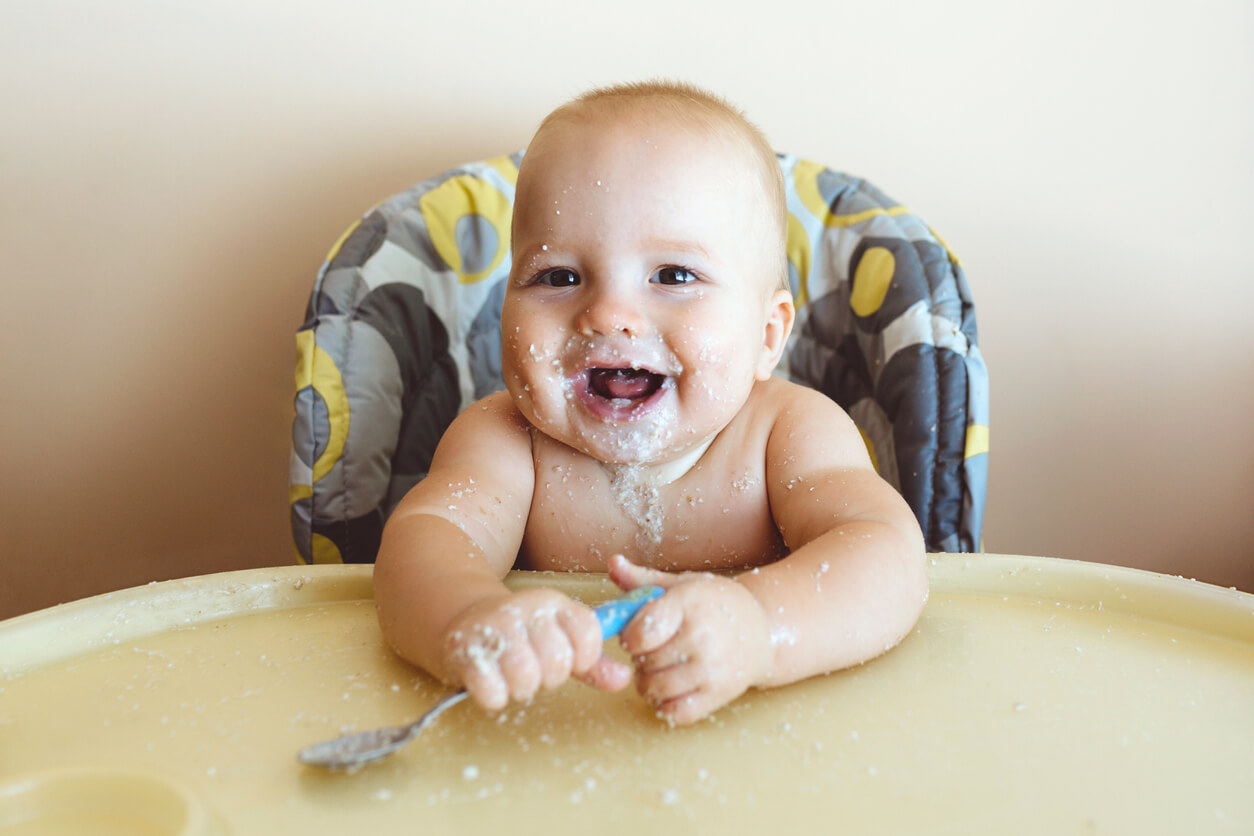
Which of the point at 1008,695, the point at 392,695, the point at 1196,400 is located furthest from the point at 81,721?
the point at 1196,400

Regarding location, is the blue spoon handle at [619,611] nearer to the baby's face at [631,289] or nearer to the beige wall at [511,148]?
the baby's face at [631,289]

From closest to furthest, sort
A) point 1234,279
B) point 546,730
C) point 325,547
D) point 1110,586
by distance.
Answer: point 546,730 → point 1110,586 → point 325,547 → point 1234,279

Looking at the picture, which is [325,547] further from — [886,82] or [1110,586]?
[886,82]

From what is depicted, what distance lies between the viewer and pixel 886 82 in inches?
52.1

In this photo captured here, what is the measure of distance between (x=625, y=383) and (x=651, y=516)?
0.14 meters

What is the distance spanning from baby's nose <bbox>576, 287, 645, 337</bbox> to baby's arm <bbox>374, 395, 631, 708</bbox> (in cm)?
17

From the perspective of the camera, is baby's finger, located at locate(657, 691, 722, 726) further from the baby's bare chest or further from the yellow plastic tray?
→ the baby's bare chest

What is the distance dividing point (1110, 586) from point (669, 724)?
0.39m

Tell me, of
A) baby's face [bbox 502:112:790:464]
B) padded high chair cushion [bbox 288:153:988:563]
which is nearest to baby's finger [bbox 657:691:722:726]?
baby's face [bbox 502:112:790:464]

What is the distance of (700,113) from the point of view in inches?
31.5

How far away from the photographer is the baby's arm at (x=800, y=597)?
0.53 m

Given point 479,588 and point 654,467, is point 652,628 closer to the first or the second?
point 479,588

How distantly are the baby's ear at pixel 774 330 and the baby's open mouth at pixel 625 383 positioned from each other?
13 centimetres

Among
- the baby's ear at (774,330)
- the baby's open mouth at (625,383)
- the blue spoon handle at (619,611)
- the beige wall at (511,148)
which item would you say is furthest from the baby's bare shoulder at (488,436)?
the beige wall at (511,148)
